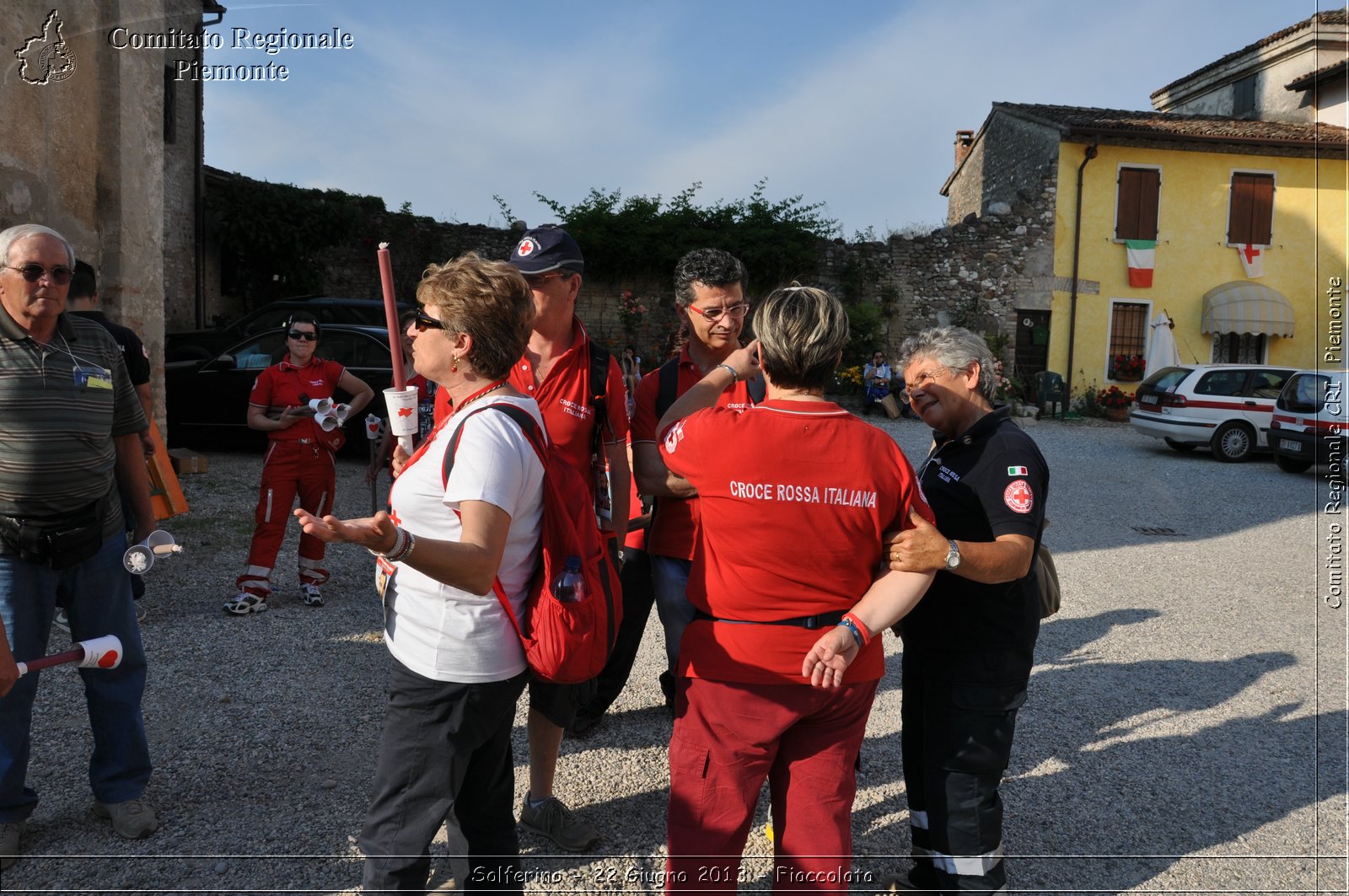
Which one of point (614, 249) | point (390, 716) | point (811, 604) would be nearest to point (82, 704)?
point (390, 716)

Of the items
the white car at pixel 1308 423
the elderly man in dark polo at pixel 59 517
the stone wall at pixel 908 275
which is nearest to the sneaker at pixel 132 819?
the elderly man in dark polo at pixel 59 517

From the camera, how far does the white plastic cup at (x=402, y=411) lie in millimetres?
2135

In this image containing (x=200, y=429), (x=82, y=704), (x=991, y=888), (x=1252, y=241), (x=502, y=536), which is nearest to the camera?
(x=502, y=536)

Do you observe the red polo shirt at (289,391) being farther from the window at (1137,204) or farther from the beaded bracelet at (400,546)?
the window at (1137,204)

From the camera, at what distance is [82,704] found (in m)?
3.92

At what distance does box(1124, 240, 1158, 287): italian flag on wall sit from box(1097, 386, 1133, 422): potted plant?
9.99ft

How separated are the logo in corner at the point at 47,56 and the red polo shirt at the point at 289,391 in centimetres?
340

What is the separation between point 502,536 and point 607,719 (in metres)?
2.45

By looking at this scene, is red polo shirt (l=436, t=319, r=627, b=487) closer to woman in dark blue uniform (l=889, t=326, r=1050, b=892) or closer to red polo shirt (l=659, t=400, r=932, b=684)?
red polo shirt (l=659, t=400, r=932, b=684)

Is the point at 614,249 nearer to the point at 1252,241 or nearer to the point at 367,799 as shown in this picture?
Answer: the point at 1252,241

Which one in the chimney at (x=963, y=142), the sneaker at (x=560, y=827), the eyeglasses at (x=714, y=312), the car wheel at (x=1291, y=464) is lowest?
the sneaker at (x=560, y=827)

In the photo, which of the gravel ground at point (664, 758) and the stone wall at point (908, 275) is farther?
→ the stone wall at point (908, 275)

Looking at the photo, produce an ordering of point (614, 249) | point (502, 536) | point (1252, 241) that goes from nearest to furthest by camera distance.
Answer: point (502, 536), point (614, 249), point (1252, 241)

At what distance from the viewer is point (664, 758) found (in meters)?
3.64
